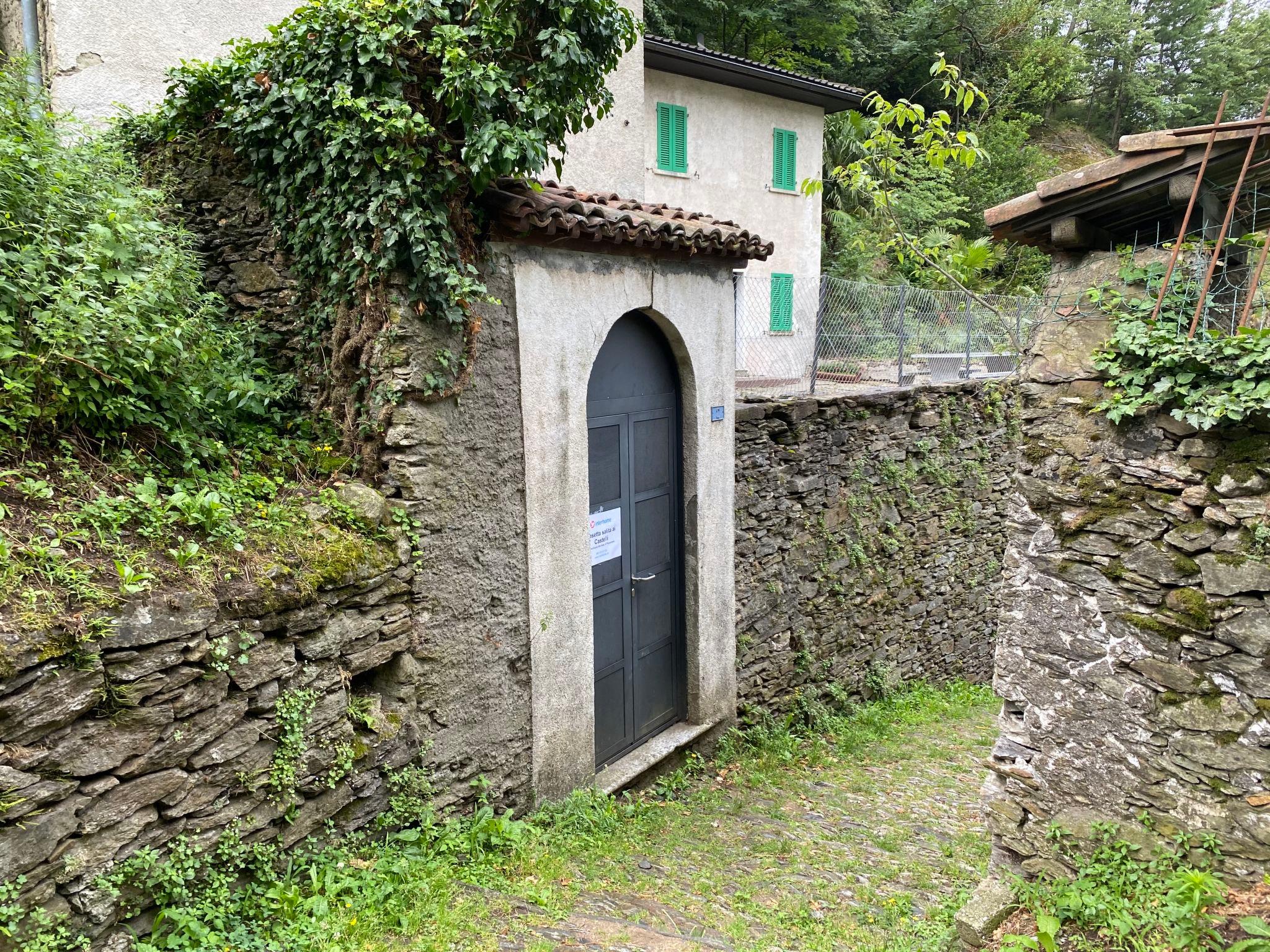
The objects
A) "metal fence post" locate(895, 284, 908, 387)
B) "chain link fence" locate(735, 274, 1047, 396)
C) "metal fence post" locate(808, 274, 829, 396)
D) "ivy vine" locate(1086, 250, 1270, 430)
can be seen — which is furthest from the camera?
"metal fence post" locate(895, 284, 908, 387)

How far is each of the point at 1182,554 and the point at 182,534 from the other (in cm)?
434

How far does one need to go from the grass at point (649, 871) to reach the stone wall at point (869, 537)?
108 centimetres

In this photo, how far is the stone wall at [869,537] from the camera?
753cm

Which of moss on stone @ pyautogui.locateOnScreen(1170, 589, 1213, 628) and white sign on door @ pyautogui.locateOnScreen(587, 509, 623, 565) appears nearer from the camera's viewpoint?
moss on stone @ pyautogui.locateOnScreen(1170, 589, 1213, 628)

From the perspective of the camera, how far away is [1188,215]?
11.7 feet

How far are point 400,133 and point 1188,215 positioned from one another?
12.0 feet

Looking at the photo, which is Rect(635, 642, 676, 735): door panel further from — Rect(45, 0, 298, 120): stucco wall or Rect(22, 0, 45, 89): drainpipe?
Rect(22, 0, 45, 89): drainpipe

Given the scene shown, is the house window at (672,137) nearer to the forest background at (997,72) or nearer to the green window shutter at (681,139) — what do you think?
the green window shutter at (681,139)

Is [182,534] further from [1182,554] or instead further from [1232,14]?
[1232,14]

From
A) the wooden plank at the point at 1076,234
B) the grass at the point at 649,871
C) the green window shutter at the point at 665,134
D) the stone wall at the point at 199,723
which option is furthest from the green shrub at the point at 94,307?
the green window shutter at the point at 665,134

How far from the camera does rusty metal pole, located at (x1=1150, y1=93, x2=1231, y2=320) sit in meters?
3.53

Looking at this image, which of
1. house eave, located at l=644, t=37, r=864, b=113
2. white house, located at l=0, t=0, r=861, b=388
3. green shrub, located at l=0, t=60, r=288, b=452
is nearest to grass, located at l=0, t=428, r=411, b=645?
green shrub, located at l=0, t=60, r=288, b=452

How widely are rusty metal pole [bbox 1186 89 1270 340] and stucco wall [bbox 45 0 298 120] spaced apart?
6.12m

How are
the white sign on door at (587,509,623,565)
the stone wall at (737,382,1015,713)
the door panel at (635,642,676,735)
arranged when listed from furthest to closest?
1. the stone wall at (737,382,1015,713)
2. the door panel at (635,642,676,735)
3. the white sign on door at (587,509,623,565)
